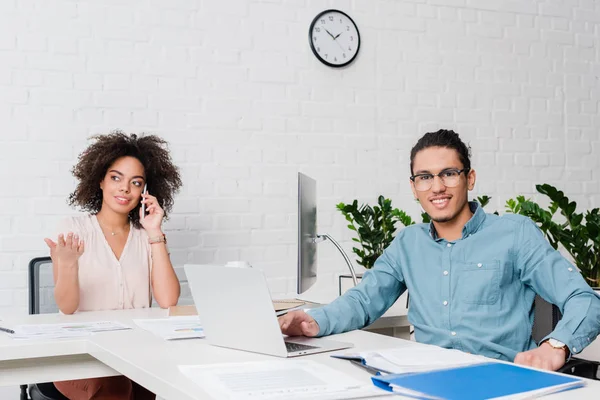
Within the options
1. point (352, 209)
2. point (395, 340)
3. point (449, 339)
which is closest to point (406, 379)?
point (395, 340)

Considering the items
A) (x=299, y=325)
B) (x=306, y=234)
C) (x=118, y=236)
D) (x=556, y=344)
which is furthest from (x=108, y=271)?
(x=556, y=344)

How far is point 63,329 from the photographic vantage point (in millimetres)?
1931

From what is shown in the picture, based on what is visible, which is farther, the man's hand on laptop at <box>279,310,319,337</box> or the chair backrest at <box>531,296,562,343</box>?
the chair backrest at <box>531,296,562,343</box>

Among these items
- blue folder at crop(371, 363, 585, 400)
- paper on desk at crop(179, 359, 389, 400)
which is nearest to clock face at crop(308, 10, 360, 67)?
paper on desk at crop(179, 359, 389, 400)

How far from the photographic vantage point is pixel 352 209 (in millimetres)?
3164

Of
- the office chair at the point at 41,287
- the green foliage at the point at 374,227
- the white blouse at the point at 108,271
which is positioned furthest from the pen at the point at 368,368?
the green foliage at the point at 374,227

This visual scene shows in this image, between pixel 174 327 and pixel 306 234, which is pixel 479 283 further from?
pixel 174 327

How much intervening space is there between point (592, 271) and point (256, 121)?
172 cm

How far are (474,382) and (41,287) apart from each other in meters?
1.86

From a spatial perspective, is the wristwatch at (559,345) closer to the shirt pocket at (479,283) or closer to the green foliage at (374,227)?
the shirt pocket at (479,283)

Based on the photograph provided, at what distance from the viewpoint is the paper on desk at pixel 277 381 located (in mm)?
1135

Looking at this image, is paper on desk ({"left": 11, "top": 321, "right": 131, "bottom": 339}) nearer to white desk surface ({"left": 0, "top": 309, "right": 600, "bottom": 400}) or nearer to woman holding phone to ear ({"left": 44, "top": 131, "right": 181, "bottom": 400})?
white desk surface ({"left": 0, "top": 309, "right": 600, "bottom": 400})

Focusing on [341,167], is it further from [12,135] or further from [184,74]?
[12,135]

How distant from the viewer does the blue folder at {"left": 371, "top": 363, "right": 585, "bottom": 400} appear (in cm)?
111
